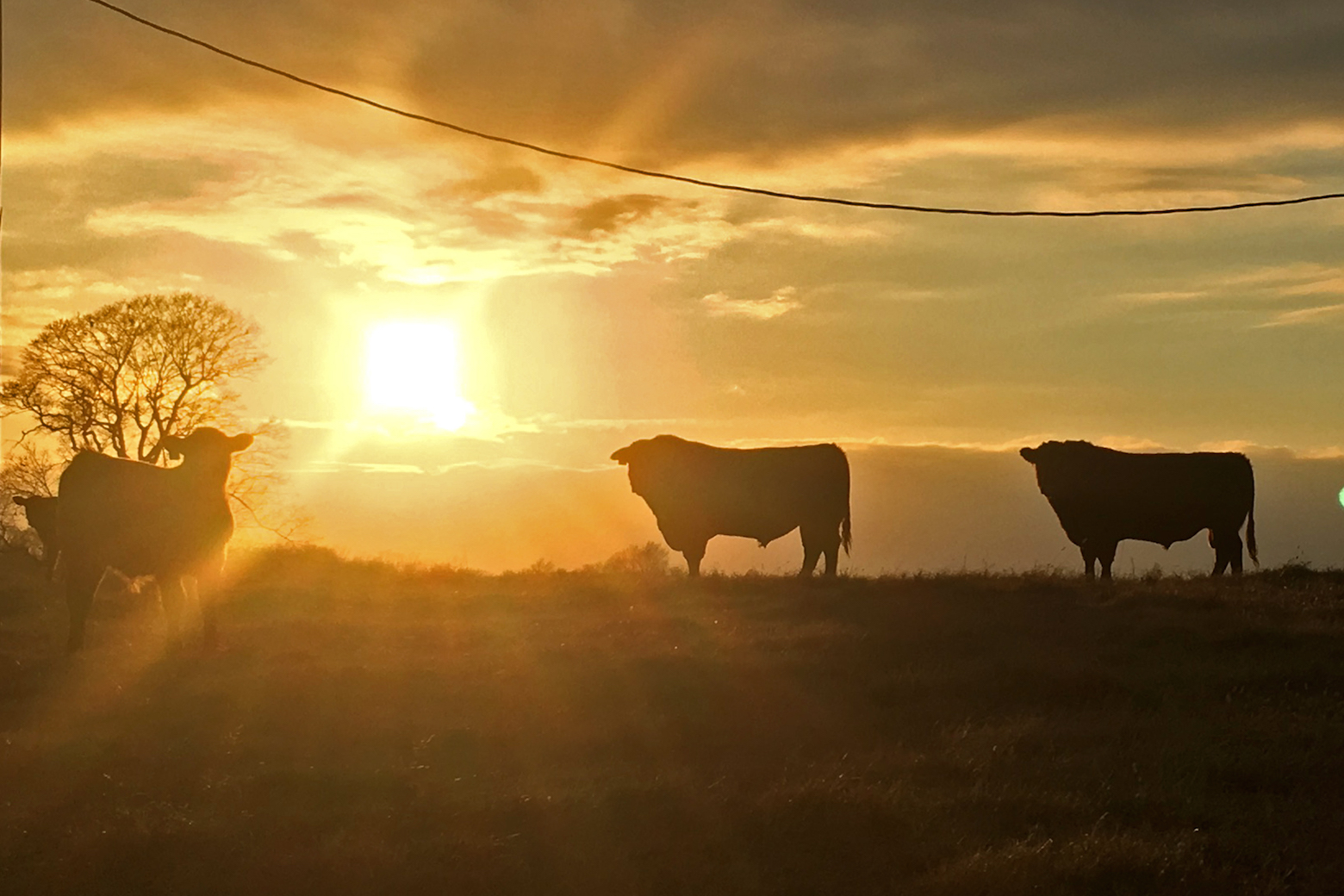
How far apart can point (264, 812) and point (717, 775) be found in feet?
11.0

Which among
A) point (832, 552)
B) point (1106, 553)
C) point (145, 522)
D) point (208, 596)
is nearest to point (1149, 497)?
point (1106, 553)

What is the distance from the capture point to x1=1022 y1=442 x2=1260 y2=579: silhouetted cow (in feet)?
81.6

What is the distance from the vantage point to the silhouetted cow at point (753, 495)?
86.0ft

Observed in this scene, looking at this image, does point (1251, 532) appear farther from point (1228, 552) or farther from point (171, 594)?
point (171, 594)

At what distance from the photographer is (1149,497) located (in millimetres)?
24938

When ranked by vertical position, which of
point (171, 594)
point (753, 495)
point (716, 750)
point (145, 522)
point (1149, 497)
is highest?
point (1149, 497)

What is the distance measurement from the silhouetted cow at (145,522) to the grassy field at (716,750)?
95 cm

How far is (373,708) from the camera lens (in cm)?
1241

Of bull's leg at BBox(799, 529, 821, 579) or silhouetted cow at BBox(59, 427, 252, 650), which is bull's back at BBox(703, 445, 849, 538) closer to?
bull's leg at BBox(799, 529, 821, 579)

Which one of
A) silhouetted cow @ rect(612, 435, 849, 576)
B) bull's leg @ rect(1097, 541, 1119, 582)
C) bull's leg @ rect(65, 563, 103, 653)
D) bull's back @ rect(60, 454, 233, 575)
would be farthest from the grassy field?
silhouetted cow @ rect(612, 435, 849, 576)

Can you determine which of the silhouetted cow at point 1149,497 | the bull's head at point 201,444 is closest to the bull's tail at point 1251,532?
the silhouetted cow at point 1149,497

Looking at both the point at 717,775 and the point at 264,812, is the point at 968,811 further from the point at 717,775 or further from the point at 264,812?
the point at 264,812

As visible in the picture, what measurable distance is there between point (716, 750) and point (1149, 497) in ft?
54.4

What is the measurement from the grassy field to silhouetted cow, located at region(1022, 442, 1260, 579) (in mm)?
6562
